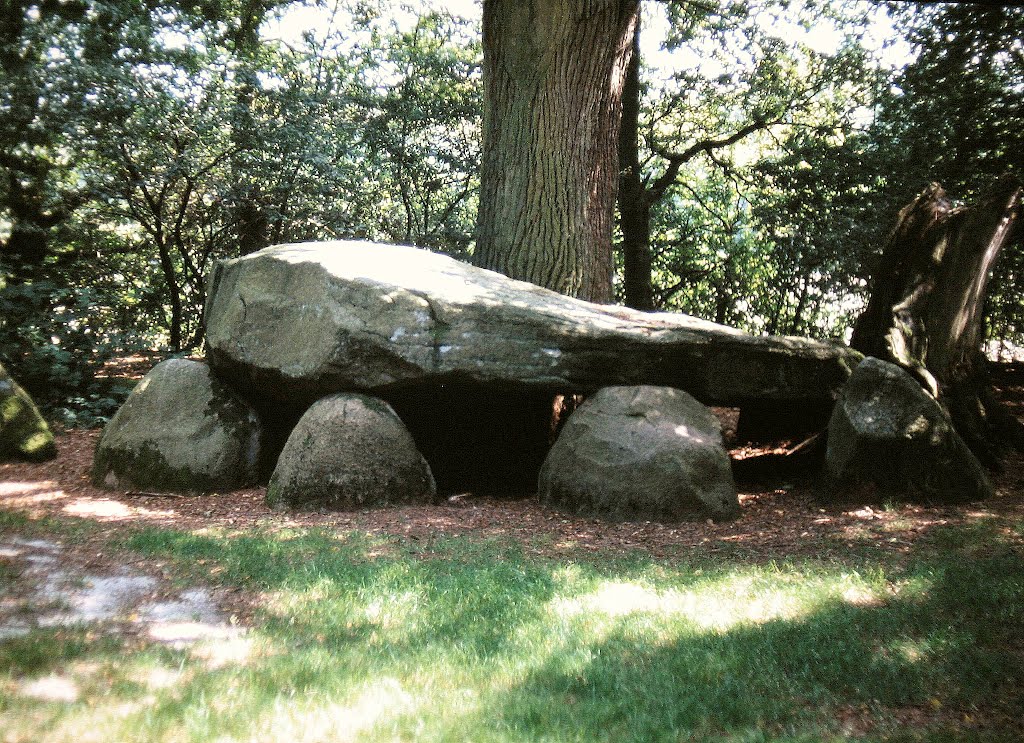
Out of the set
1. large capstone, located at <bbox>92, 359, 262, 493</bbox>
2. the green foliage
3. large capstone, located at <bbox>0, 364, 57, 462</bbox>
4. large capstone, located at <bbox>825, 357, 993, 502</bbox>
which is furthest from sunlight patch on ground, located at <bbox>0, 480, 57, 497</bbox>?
large capstone, located at <bbox>825, 357, 993, 502</bbox>

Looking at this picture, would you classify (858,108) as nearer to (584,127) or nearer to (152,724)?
(584,127)

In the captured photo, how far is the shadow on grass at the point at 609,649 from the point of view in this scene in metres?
3.22

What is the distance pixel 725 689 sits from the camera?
11.6 feet

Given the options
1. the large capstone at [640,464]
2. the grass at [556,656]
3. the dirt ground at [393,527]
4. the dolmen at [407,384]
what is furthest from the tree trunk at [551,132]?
the grass at [556,656]

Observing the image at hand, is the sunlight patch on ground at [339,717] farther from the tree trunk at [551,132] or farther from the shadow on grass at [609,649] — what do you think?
the tree trunk at [551,132]

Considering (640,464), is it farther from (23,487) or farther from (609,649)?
→ (23,487)

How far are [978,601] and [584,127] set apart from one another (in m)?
6.70

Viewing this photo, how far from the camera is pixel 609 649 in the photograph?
13.0 feet

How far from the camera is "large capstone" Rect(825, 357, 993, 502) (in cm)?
695

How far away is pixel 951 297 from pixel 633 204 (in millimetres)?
6448

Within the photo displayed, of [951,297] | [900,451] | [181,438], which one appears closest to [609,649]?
[900,451]

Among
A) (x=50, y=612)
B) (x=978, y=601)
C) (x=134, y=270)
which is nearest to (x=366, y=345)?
(x=50, y=612)

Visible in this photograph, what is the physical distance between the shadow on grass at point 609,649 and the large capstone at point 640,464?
1.34 meters

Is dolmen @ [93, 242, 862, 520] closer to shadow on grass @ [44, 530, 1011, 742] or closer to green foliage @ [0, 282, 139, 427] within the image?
shadow on grass @ [44, 530, 1011, 742]
